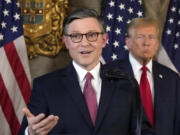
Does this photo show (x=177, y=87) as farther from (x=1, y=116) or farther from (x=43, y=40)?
(x=1, y=116)

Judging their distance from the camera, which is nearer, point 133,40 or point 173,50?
point 133,40

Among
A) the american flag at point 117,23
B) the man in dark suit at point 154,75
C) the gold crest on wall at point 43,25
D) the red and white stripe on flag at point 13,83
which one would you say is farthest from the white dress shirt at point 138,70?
the red and white stripe on flag at point 13,83

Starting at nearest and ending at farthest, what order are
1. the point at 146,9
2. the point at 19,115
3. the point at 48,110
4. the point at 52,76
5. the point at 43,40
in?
the point at 48,110 → the point at 52,76 → the point at 19,115 → the point at 43,40 → the point at 146,9

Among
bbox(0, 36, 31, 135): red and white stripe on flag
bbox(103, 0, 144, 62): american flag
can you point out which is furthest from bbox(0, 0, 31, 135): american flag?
bbox(103, 0, 144, 62): american flag

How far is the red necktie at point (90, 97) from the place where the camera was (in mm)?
1970

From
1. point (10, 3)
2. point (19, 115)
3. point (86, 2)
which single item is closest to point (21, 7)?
point (10, 3)

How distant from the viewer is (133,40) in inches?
122

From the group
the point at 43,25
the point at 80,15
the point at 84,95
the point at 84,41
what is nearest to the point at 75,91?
the point at 84,95

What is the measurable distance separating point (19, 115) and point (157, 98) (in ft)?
4.22

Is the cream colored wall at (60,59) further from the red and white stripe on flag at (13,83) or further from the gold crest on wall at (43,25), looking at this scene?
the red and white stripe on flag at (13,83)

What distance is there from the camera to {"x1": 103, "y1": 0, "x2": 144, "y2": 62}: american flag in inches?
147

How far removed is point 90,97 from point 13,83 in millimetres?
1373

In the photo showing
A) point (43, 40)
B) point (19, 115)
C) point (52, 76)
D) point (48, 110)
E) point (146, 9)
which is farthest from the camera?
point (146, 9)

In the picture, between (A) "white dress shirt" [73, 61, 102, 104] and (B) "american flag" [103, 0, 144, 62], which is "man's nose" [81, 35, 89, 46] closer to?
(A) "white dress shirt" [73, 61, 102, 104]
